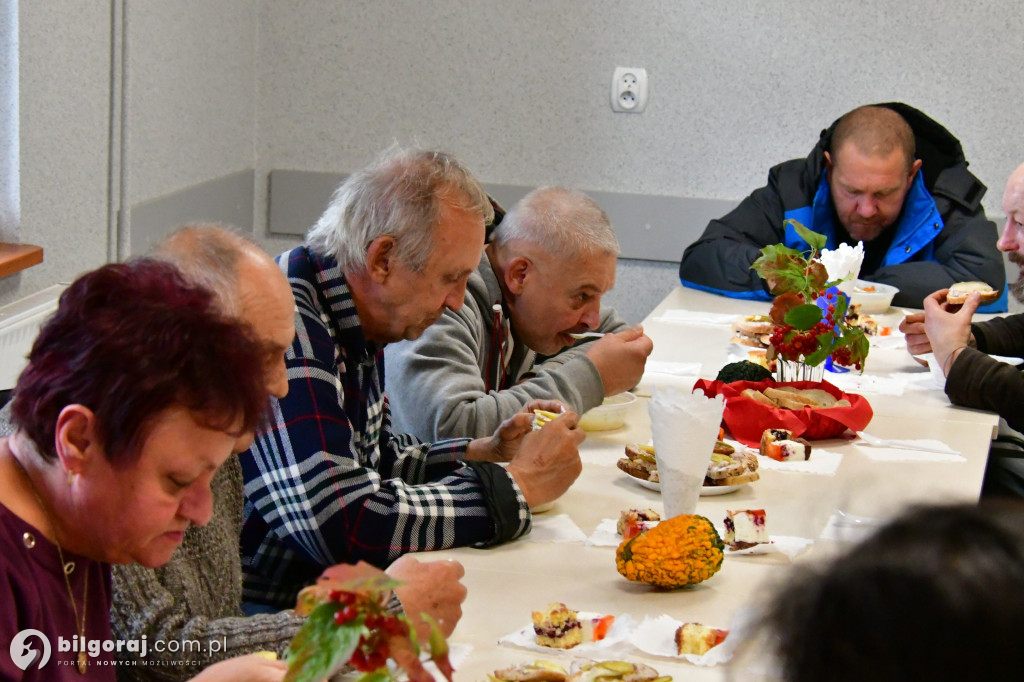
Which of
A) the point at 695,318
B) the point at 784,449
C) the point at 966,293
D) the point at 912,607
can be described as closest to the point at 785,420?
the point at 784,449

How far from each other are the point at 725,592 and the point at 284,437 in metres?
0.65

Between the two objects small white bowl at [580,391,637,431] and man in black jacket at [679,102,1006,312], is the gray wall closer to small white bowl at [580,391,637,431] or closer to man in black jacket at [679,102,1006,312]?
man in black jacket at [679,102,1006,312]

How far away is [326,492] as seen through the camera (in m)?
1.64

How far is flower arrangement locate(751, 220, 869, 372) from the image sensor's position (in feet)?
7.98

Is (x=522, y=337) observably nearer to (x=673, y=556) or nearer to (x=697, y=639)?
(x=673, y=556)

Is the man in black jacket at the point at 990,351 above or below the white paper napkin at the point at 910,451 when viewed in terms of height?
above

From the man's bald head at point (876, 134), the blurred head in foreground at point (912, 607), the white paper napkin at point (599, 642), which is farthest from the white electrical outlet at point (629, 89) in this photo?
the blurred head in foreground at point (912, 607)

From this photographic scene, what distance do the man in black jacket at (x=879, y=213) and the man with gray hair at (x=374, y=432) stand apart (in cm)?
200

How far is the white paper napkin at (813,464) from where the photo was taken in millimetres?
2117

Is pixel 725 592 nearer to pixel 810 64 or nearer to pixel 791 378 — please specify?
pixel 791 378

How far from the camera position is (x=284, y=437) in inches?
65.4

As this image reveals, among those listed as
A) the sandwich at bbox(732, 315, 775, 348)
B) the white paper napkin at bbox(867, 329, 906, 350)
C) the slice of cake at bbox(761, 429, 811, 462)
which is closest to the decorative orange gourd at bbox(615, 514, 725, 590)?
the slice of cake at bbox(761, 429, 811, 462)

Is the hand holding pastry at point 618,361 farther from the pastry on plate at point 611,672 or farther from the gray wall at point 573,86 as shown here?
the gray wall at point 573,86

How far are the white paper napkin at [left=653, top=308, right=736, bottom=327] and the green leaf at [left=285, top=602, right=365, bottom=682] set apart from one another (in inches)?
105
